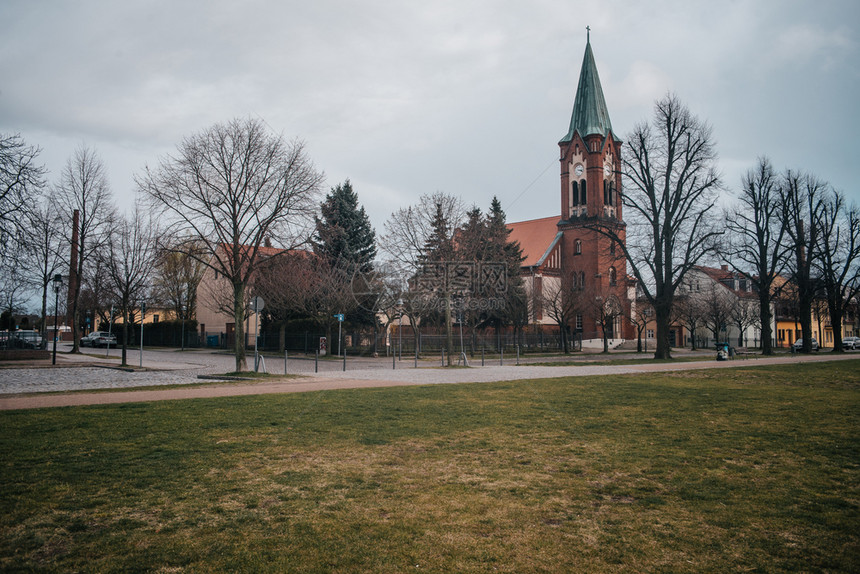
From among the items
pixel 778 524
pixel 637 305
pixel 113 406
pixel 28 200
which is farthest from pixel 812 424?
pixel 637 305

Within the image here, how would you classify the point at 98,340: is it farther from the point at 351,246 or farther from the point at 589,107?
the point at 589,107

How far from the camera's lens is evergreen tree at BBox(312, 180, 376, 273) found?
46731 mm

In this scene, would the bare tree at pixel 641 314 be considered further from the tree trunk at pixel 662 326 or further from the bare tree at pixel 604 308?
the tree trunk at pixel 662 326

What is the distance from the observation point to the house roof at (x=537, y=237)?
73062mm

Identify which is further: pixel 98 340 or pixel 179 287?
pixel 179 287

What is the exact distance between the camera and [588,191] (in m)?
71.7

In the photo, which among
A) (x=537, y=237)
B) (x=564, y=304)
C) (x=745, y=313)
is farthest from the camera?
(x=537, y=237)

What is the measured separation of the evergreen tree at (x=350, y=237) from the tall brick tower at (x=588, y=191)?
29.0 meters

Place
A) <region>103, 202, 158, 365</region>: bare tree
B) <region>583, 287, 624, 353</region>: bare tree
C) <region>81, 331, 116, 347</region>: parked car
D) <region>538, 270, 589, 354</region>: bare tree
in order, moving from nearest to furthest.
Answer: <region>103, 202, 158, 365</region>: bare tree → <region>538, 270, 589, 354</region>: bare tree → <region>583, 287, 624, 353</region>: bare tree → <region>81, 331, 116, 347</region>: parked car

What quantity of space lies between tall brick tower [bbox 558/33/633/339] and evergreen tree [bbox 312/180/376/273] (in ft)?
95.0

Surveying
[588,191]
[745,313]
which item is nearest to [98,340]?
[588,191]

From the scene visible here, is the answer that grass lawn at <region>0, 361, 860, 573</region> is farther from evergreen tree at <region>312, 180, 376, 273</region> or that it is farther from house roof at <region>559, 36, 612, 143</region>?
house roof at <region>559, 36, 612, 143</region>

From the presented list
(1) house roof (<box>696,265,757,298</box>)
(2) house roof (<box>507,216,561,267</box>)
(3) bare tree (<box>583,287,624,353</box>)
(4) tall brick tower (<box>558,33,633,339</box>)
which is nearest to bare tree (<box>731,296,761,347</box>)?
(1) house roof (<box>696,265,757,298</box>)

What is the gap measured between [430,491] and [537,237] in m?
73.3
